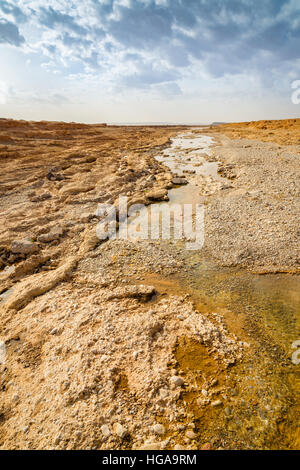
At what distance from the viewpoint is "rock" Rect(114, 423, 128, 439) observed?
353 cm

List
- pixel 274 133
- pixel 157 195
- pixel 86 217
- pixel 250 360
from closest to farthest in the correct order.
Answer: pixel 250 360 → pixel 86 217 → pixel 157 195 → pixel 274 133

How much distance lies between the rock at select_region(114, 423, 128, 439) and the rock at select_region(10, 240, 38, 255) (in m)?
6.98

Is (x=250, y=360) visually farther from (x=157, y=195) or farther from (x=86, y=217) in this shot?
(x=157, y=195)

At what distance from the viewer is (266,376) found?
4418 millimetres

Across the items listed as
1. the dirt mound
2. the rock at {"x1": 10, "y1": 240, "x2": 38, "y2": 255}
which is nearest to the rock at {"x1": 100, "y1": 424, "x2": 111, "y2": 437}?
the rock at {"x1": 10, "y1": 240, "x2": 38, "y2": 255}

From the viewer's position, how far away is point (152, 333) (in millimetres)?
5301

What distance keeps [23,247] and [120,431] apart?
7.27 m

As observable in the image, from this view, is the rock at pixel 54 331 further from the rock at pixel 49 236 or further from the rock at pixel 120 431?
the rock at pixel 49 236

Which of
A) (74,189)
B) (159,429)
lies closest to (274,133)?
(74,189)

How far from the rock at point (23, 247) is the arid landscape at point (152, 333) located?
53 mm

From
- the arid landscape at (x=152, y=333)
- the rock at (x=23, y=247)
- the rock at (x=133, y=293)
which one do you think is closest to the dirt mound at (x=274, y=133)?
the arid landscape at (x=152, y=333)

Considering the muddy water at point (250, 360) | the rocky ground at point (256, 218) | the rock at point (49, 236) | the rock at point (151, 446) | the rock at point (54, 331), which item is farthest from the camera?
the rock at point (49, 236)

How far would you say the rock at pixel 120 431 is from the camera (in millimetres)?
3535

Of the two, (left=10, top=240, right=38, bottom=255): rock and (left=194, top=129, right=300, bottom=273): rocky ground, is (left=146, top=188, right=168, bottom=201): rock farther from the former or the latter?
(left=10, top=240, right=38, bottom=255): rock
